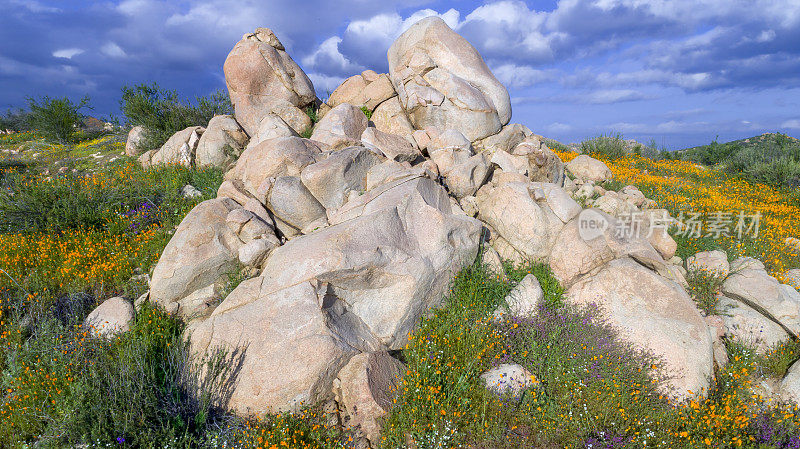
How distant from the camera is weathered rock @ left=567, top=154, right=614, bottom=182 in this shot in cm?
1354

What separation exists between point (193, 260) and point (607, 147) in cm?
1918

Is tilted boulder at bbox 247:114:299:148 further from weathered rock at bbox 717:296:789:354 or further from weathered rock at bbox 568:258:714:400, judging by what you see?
weathered rock at bbox 717:296:789:354

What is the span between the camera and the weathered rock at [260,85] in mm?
13930

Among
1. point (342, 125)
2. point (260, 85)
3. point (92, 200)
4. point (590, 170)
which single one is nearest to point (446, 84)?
point (342, 125)

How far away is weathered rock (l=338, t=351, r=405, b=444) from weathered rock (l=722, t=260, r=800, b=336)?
705 cm

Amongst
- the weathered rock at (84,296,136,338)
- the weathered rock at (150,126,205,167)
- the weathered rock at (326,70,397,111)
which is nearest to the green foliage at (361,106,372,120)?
the weathered rock at (326,70,397,111)

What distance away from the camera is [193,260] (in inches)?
285

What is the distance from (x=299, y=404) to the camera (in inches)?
212

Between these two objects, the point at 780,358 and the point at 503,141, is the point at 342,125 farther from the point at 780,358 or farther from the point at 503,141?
the point at 780,358

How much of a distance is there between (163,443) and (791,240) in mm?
15553

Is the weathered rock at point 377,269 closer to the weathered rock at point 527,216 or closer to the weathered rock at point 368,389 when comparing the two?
the weathered rock at point 368,389

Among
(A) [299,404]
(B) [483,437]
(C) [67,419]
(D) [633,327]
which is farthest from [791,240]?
(C) [67,419]

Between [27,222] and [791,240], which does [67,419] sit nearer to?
[27,222]

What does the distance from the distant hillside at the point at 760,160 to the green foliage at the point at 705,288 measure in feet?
45.2
